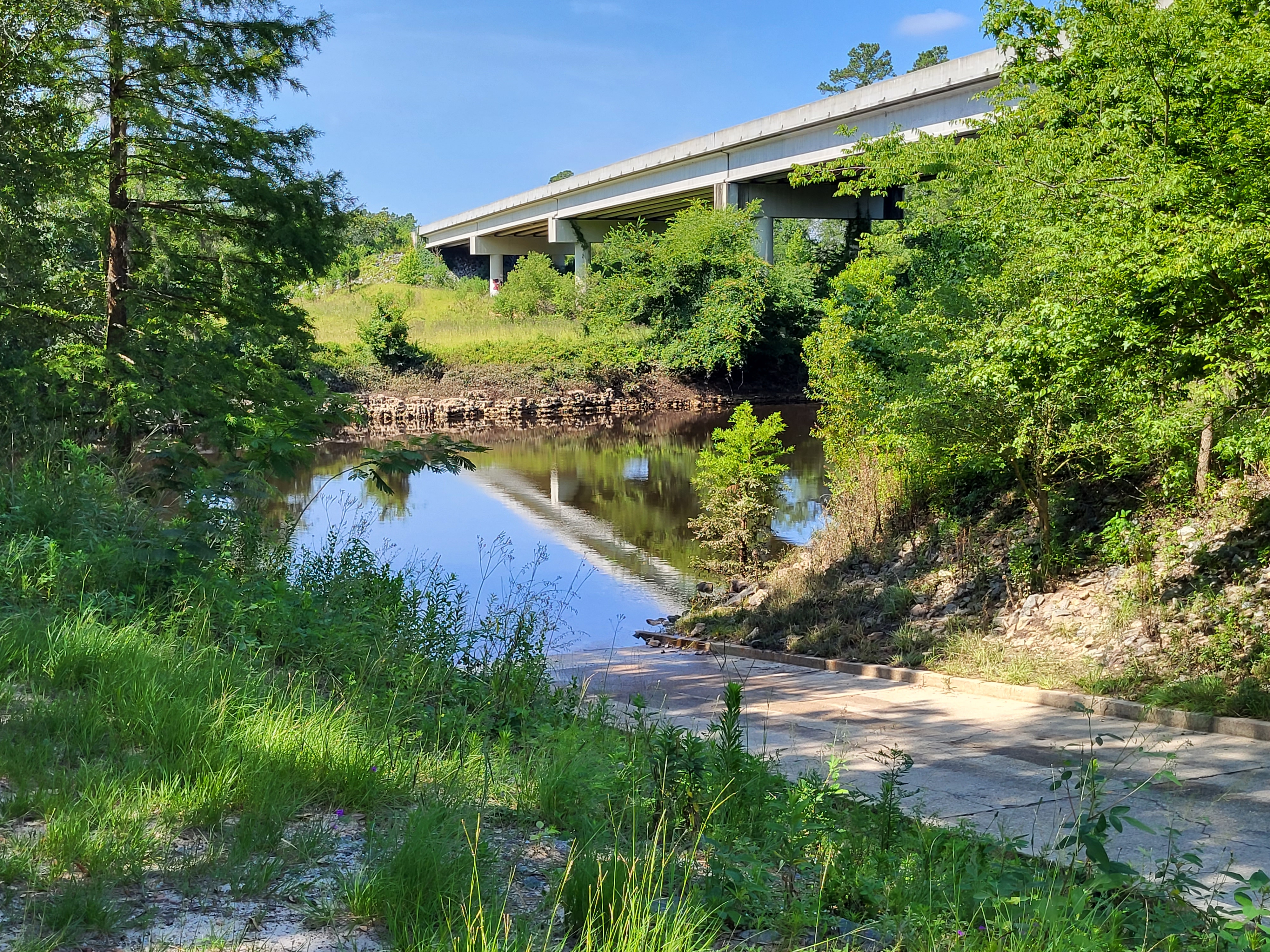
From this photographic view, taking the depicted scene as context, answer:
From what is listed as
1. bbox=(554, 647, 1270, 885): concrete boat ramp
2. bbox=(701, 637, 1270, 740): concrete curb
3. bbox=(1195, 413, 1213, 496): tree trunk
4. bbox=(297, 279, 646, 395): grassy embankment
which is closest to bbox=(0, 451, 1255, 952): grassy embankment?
bbox=(554, 647, 1270, 885): concrete boat ramp

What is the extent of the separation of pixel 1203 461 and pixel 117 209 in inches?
525

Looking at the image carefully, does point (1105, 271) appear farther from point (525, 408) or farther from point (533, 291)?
point (533, 291)

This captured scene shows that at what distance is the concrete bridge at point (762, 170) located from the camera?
2822cm

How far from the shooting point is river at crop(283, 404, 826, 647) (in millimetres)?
18516

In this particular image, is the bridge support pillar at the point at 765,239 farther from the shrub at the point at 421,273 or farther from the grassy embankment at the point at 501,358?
the shrub at the point at 421,273

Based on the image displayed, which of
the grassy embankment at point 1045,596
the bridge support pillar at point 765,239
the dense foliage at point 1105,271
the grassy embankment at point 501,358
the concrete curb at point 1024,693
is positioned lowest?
the concrete curb at point 1024,693

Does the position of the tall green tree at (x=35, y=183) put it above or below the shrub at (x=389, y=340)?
below

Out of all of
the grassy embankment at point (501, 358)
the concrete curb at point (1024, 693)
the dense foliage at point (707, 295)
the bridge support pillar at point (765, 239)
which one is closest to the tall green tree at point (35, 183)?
the concrete curb at point (1024, 693)

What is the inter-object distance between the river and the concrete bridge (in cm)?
954

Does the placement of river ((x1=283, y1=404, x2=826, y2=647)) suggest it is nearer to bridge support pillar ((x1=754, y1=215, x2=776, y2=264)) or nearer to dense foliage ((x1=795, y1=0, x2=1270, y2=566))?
dense foliage ((x1=795, y1=0, x2=1270, y2=566))

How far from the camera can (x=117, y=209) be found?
12.8m

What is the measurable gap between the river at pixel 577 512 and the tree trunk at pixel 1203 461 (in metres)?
7.67

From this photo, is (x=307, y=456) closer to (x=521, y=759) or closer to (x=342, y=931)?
(x=521, y=759)

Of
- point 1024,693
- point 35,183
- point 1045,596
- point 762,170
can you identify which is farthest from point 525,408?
point 1024,693
